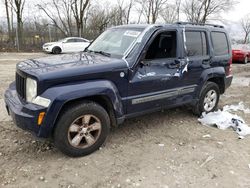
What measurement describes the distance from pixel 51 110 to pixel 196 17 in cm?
4316

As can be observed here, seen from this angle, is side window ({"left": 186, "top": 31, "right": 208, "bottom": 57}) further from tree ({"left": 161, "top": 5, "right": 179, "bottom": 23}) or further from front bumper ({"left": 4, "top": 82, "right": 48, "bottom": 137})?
tree ({"left": 161, "top": 5, "right": 179, "bottom": 23})

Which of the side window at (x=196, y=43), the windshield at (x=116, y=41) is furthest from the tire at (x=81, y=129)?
the side window at (x=196, y=43)

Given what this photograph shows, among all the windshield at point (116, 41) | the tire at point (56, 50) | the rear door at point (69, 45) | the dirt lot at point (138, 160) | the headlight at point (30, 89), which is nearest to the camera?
the dirt lot at point (138, 160)

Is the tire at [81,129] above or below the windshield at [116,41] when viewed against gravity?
below

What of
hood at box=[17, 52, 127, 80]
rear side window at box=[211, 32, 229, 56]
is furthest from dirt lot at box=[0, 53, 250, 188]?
rear side window at box=[211, 32, 229, 56]

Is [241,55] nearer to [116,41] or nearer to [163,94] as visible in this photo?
[163,94]

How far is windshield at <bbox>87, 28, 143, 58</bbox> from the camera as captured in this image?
14.3ft

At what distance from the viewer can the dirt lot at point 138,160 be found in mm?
3285

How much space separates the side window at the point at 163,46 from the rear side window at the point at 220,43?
4.25 feet

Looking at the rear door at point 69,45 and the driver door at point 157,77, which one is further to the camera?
the rear door at point 69,45

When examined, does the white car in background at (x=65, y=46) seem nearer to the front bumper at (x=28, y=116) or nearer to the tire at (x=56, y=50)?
the tire at (x=56, y=50)

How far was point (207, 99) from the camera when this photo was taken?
223 inches

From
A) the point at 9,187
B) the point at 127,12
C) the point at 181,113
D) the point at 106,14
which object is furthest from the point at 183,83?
the point at 127,12

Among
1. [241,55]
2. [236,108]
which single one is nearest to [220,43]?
[236,108]
